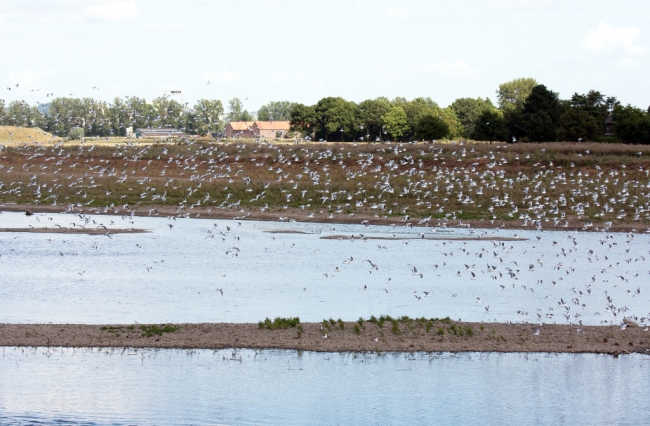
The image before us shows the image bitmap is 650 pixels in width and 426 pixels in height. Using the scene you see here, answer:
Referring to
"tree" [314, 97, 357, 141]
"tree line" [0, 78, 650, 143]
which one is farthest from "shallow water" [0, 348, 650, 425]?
"tree" [314, 97, 357, 141]

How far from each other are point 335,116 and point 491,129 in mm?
40149

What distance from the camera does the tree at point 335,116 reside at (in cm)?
15412

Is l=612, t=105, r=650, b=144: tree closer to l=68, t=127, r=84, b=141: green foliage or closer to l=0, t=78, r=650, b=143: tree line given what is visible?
l=0, t=78, r=650, b=143: tree line

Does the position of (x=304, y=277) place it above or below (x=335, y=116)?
below

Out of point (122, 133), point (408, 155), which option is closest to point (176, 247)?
point (408, 155)

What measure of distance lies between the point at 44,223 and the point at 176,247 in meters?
14.8

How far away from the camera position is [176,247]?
46.4 metres

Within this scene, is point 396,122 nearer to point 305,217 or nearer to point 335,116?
point 335,116

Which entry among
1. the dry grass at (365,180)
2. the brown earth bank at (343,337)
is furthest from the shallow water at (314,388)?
the dry grass at (365,180)

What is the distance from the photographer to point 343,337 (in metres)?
23.8

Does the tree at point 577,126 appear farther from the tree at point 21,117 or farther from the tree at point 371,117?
the tree at point 21,117

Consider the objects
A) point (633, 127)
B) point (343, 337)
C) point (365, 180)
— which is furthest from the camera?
point (633, 127)

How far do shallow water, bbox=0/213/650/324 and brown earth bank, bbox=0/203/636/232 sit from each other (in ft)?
9.38

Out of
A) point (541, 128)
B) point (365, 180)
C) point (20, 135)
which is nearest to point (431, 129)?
point (541, 128)
